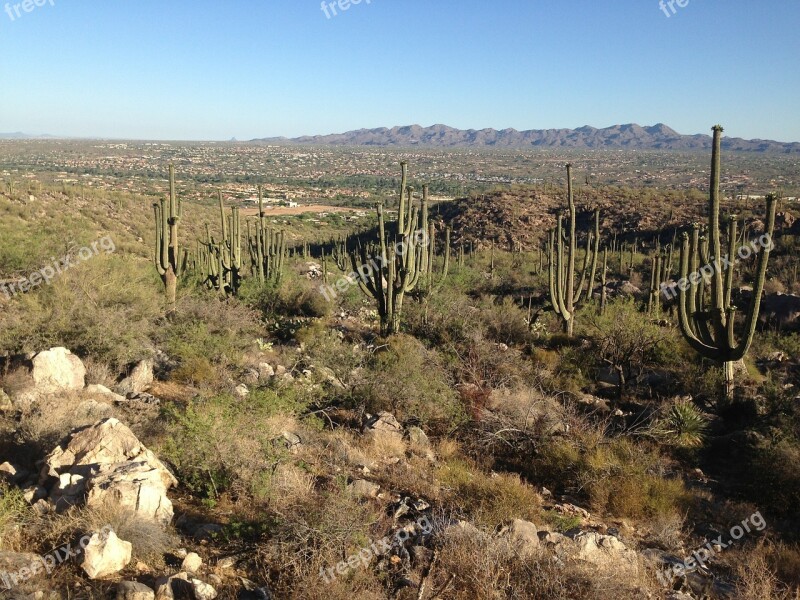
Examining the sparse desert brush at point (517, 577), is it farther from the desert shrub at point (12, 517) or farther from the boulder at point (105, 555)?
the desert shrub at point (12, 517)

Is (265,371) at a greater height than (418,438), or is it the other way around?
(265,371)

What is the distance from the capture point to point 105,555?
4.06 meters

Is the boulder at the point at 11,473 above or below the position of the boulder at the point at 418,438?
above

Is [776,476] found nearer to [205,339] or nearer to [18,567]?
[18,567]

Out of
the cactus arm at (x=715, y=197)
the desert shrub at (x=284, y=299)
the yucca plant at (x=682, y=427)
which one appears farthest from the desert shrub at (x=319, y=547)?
the desert shrub at (x=284, y=299)

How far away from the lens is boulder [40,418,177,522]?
4.66 metres

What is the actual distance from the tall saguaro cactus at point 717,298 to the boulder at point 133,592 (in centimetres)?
769

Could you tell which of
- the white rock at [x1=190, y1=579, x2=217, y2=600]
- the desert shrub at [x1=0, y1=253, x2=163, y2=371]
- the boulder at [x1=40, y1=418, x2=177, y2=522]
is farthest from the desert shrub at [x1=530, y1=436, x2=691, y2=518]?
the desert shrub at [x1=0, y1=253, x2=163, y2=371]

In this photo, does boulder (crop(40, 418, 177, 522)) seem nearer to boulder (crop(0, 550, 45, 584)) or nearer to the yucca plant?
boulder (crop(0, 550, 45, 584))

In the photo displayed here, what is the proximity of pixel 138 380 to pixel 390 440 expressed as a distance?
444cm

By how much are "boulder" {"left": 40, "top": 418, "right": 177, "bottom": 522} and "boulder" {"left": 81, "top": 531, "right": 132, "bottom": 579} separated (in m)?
0.43

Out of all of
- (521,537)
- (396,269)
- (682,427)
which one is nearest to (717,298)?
(682,427)

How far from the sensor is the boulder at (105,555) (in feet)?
13.1

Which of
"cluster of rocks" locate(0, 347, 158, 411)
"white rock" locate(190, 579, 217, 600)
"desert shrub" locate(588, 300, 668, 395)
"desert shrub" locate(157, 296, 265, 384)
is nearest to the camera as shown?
"white rock" locate(190, 579, 217, 600)
